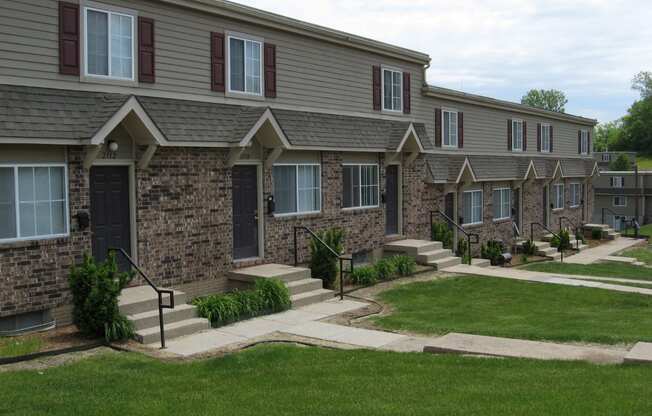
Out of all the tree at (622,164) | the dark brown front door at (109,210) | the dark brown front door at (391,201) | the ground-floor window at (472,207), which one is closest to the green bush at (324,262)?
the dark brown front door at (109,210)

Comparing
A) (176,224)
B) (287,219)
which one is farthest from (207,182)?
(287,219)

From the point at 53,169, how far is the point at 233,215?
4267 millimetres

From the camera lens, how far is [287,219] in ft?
50.7

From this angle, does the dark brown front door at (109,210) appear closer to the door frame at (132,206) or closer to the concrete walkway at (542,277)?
the door frame at (132,206)

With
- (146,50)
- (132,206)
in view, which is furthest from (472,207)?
(132,206)

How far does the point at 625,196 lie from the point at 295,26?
4155 centimetres

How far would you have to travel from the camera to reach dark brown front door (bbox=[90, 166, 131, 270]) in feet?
38.3

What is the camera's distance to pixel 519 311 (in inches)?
518

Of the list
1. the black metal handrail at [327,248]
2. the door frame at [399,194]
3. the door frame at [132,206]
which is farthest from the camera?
the door frame at [399,194]

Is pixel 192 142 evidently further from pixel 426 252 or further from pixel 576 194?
pixel 576 194

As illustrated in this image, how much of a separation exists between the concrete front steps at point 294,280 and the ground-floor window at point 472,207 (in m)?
10.7

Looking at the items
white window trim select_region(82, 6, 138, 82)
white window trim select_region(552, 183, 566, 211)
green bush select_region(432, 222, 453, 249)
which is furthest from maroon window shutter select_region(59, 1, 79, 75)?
white window trim select_region(552, 183, 566, 211)

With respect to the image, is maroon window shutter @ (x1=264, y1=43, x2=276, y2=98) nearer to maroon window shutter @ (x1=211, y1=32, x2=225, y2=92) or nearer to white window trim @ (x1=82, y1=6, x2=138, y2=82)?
maroon window shutter @ (x1=211, y1=32, x2=225, y2=92)

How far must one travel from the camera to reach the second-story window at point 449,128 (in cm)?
2322
